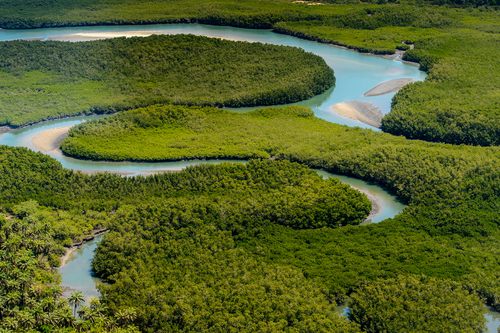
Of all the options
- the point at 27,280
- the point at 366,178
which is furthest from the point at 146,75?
the point at 27,280

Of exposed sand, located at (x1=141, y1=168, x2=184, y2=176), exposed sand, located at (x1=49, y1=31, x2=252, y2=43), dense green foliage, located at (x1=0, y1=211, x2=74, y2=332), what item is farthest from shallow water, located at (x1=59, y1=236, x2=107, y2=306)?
exposed sand, located at (x1=49, y1=31, x2=252, y2=43)

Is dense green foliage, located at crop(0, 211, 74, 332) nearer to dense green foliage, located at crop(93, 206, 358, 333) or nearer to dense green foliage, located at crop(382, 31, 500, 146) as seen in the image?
dense green foliage, located at crop(93, 206, 358, 333)

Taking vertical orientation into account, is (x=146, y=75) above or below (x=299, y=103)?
above

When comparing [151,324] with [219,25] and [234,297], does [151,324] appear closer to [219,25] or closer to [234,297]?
[234,297]

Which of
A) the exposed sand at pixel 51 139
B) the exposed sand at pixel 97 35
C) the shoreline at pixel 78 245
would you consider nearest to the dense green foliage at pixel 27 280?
the shoreline at pixel 78 245

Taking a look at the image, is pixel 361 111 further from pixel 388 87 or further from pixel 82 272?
pixel 82 272

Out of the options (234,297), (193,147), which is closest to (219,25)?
(193,147)
